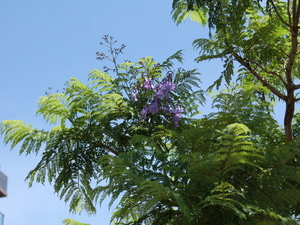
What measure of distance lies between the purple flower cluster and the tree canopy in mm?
14

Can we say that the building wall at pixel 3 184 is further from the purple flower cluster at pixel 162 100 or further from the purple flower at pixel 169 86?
the purple flower at pixel 169 86

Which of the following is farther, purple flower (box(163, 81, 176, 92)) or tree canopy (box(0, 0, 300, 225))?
purple flower (box(163, 81, 176, 92))

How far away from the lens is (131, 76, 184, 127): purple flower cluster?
7.19 meters

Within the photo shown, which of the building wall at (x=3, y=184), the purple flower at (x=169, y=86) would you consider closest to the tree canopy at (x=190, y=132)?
the purple flower at (x=169, y=86)

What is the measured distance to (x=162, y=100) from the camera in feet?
24.4

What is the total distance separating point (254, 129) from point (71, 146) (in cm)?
270

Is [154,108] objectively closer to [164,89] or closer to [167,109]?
[167,109]

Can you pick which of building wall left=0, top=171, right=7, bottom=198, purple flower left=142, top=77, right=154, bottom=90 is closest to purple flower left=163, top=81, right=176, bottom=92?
purple flower left=142, top=77, right=154, bottom=90

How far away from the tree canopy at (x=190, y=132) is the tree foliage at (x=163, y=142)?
14mm

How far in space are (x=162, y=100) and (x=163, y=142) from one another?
1.90ft

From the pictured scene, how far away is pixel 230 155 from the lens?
4973 millimetres

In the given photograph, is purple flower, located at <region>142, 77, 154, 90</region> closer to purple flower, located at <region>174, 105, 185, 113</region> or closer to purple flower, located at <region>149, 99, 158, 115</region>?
purple flower, located at <region>149, 99, 158, 115</region>

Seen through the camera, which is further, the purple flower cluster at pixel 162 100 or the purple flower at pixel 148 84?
the purple flower at pixel 148 84

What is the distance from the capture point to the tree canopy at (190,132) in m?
5.27
